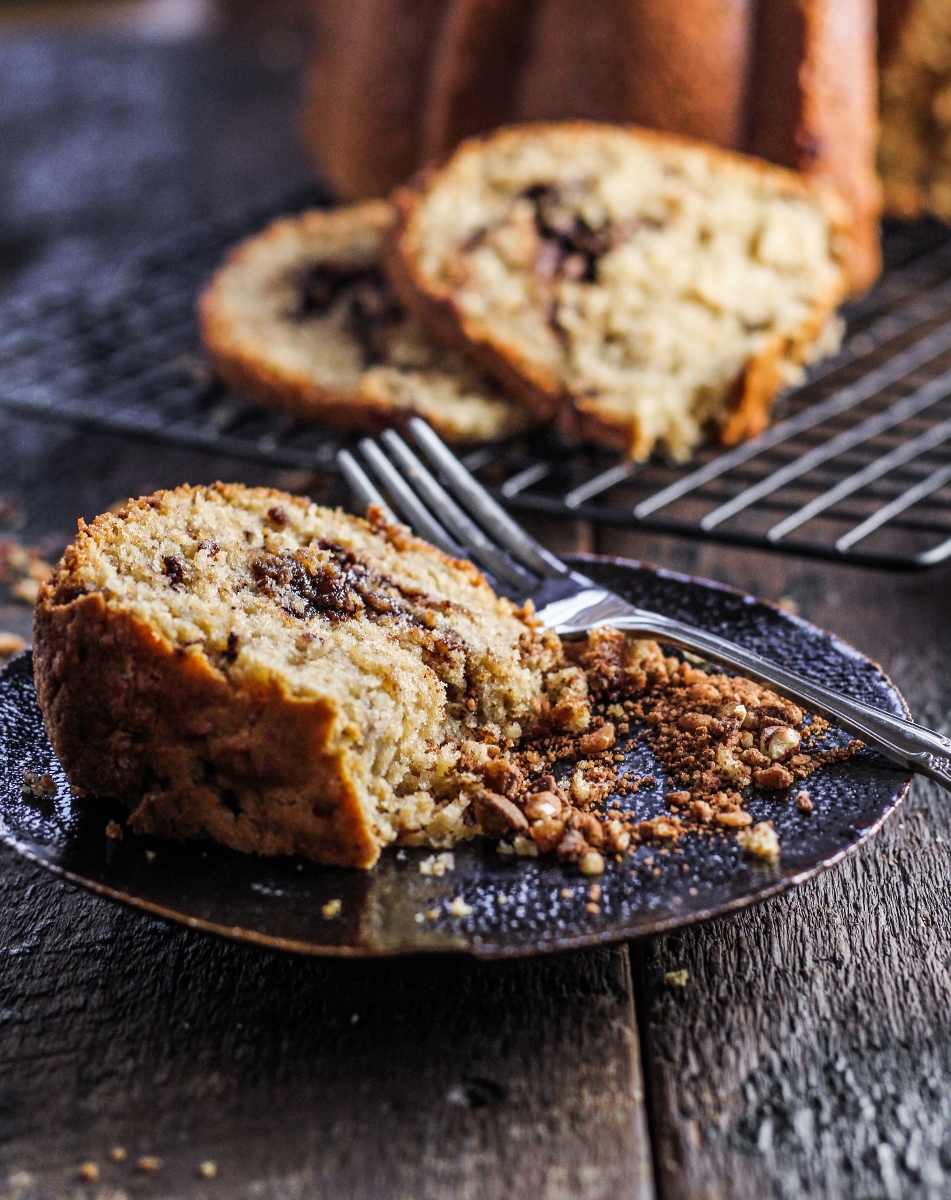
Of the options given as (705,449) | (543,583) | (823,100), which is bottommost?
(705,449)

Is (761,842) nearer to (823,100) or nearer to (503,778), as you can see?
(503,778)

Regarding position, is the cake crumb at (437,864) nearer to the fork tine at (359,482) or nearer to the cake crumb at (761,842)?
the cake crumb at (761,842)

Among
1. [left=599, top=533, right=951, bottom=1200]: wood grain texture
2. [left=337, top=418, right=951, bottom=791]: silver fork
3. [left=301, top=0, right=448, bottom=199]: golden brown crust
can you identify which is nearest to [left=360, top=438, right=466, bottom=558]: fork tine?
[left=337, top=418, right=951, bottom=791]: silver fork

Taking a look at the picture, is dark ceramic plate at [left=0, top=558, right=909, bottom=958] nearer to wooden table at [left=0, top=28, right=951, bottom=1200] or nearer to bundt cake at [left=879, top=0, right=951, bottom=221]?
wooden table at [left=0, top=28, right=951, bottom=1200]

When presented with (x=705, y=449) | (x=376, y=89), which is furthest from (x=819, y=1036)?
(x=376, y=89)

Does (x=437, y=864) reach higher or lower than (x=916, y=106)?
lower

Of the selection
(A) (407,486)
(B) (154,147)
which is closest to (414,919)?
(A) (407,486)

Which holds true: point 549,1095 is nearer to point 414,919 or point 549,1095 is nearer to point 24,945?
point 414,919
